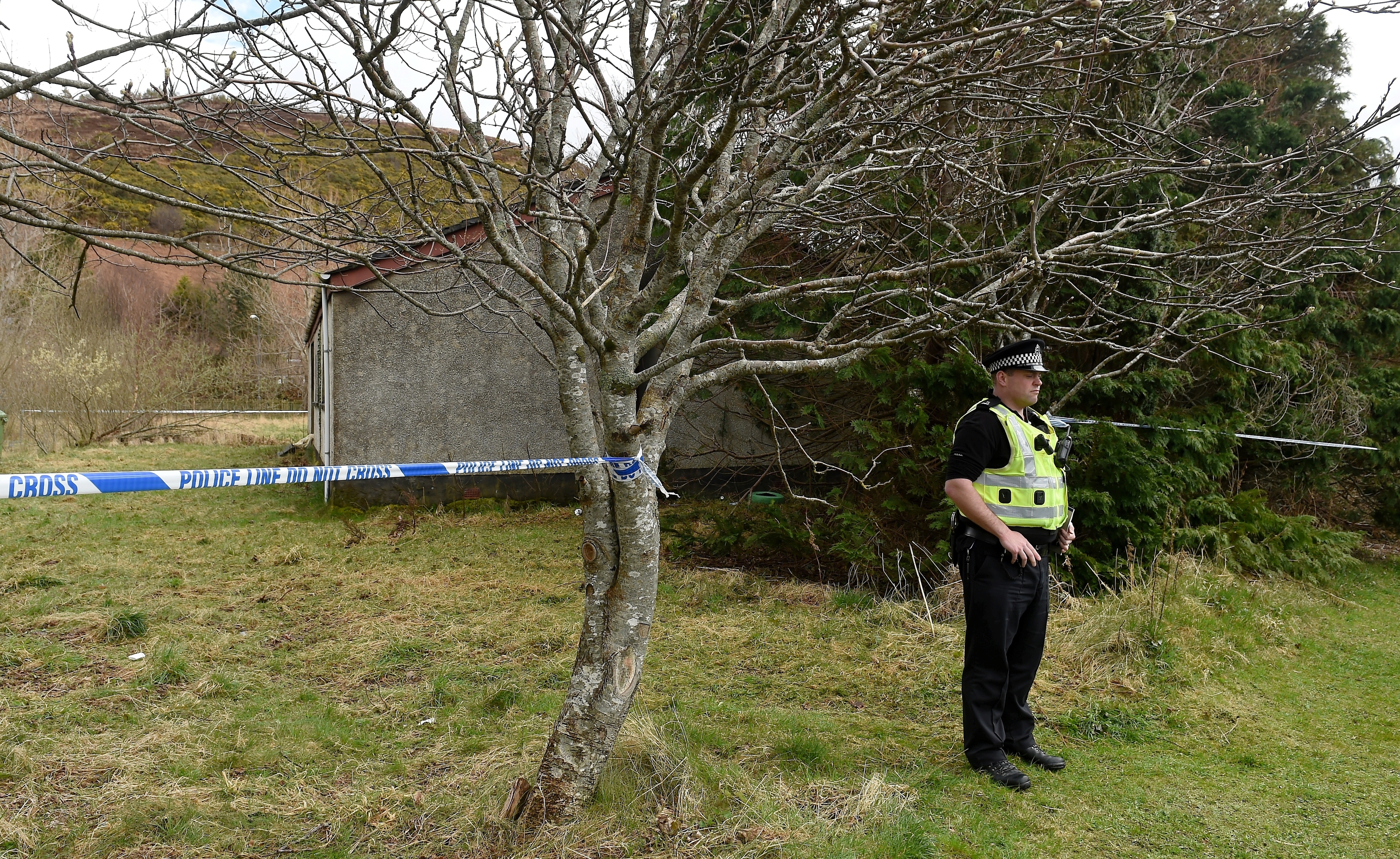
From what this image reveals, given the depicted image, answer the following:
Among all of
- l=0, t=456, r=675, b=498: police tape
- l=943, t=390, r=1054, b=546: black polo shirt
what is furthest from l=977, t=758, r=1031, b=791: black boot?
l=0, t=456, r=675, b=498: police tape

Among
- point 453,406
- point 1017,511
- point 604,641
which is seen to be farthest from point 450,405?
point 1017,511

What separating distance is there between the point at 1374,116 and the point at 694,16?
2.60 m

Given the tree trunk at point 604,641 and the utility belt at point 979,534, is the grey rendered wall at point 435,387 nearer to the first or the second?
the utility belt at point 979,534

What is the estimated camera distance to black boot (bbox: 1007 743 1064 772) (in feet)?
12.8

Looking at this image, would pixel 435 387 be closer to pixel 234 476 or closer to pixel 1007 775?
pixel 234 476

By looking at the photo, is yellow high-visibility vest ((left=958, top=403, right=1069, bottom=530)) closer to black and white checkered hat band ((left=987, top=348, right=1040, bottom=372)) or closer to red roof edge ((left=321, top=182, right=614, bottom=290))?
black and white checkered hat band ((left=987, top=348, right=1040, bottom=372))

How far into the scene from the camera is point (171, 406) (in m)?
20.1

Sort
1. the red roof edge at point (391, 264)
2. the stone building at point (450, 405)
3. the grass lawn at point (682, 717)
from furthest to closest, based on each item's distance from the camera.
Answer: the stone building at point (450, 405) → the red roof edge at point (391, 264) → the grass lawn at point (682, 717)

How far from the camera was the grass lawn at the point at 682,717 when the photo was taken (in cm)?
326

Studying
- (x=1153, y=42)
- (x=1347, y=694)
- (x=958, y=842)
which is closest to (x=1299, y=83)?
(x=1347, y=694)

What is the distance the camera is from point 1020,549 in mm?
3701

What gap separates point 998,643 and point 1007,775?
1.81 ft

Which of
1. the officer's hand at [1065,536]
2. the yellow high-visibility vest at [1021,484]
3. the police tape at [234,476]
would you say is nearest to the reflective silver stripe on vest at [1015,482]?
the yellow high-visibility vest at [1021,484]

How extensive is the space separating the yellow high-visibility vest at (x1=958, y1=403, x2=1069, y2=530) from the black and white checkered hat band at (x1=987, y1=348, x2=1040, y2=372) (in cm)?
21
